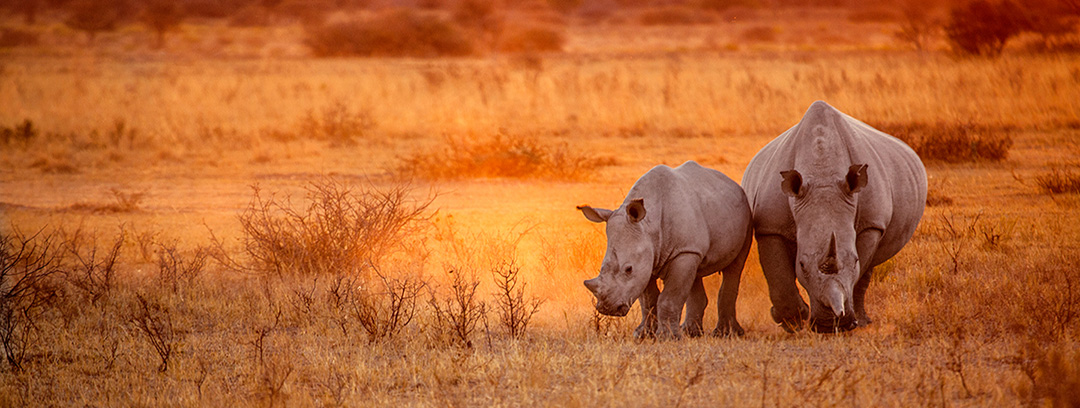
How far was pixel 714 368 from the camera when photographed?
231 inches

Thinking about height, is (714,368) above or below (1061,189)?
below

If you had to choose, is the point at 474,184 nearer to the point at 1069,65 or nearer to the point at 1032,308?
the point at 1032,308

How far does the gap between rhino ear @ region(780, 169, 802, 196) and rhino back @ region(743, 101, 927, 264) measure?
263 millimetres

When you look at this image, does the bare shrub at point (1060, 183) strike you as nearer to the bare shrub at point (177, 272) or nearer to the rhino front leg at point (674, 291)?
the rhino front leg at point (674, 291)

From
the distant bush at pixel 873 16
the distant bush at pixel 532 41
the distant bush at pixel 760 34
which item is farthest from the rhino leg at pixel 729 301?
the distant bush at pixel 873 16

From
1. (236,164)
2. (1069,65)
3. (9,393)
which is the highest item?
(1069,65)

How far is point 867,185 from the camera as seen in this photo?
6.21 m

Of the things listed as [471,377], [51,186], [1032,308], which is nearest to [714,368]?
[471,377]

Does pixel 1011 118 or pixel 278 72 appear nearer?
pixel 1011 118

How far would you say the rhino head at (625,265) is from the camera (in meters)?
6.05

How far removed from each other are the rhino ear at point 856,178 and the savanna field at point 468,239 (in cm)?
95

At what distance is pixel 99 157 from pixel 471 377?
40.9 ft

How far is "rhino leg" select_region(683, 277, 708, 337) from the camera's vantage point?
6828 mm

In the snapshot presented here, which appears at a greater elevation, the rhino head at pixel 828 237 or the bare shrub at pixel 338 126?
the bare shrub at pixel 338 126
